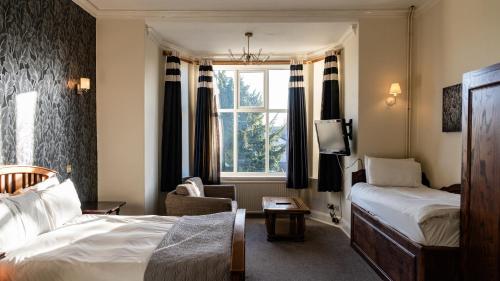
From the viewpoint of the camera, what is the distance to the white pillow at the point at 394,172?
11.8 feet

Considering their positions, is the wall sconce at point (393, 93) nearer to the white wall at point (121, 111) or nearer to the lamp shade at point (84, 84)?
the white wall at point (121, 111)

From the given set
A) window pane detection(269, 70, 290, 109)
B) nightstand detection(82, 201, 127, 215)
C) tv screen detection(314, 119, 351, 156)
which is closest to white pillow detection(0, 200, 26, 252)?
nightstand detection(82, 201, 127, 215)

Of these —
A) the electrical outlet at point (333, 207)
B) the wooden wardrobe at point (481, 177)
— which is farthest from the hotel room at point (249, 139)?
the electrical outlet at point (333, 207)

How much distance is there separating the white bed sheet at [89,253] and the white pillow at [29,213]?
7cm

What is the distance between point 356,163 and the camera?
4164 millimetres

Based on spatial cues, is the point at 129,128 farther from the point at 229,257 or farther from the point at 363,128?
the point at 363,128

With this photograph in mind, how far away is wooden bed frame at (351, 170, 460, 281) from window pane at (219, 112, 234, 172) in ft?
8.24

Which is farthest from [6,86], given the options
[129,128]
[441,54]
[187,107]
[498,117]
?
[441,54]

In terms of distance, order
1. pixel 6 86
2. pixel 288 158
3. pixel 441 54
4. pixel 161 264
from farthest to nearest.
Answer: pixel 288 158
pixel 441 54
pixel 6 86
pixel 161 264

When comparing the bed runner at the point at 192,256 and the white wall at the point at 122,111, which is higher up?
the white wall at the point at 122,111

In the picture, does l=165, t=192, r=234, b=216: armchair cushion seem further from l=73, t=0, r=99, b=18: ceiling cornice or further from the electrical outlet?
l=73, t=0, r=99, b=18: ceiling cornice

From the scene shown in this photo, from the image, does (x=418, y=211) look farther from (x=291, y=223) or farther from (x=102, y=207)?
(x=102, y=207)

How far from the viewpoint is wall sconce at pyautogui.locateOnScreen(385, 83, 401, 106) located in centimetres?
386

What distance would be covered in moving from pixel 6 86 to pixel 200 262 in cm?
223
